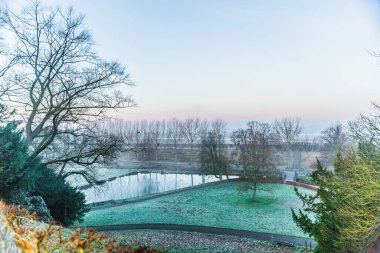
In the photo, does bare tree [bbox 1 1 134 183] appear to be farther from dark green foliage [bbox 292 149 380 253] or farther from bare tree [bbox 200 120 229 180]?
bare tree [bbox 200 120 229 180]

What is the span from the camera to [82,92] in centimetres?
938

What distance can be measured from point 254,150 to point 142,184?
10490mm

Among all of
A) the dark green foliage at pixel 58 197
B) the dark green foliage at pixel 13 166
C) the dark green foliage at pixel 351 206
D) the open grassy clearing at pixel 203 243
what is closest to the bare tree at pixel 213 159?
the open grassy clearing at pixel 203 243

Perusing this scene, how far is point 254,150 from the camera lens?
19.7m

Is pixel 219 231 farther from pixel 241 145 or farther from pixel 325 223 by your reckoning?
pixel 241 145

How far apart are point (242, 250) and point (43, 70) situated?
8915 millimetres

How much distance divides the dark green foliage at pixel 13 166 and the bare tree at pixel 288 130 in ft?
89.7

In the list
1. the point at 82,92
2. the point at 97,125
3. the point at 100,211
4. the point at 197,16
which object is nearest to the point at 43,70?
the point at 82,92

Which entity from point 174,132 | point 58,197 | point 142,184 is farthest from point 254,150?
point 174,132

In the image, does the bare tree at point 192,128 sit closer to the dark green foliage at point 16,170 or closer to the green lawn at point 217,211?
the green lawn at point 217,211

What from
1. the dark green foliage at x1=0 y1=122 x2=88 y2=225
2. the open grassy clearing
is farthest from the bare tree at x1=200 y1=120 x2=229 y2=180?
the dark green foliage at x1=0 y1=122 x2=88 y2=225

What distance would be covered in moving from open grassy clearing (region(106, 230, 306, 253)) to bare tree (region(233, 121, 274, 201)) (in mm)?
7690

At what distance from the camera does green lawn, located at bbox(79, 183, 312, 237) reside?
1158 cm

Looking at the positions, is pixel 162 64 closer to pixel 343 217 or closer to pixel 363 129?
pixel 363 129
